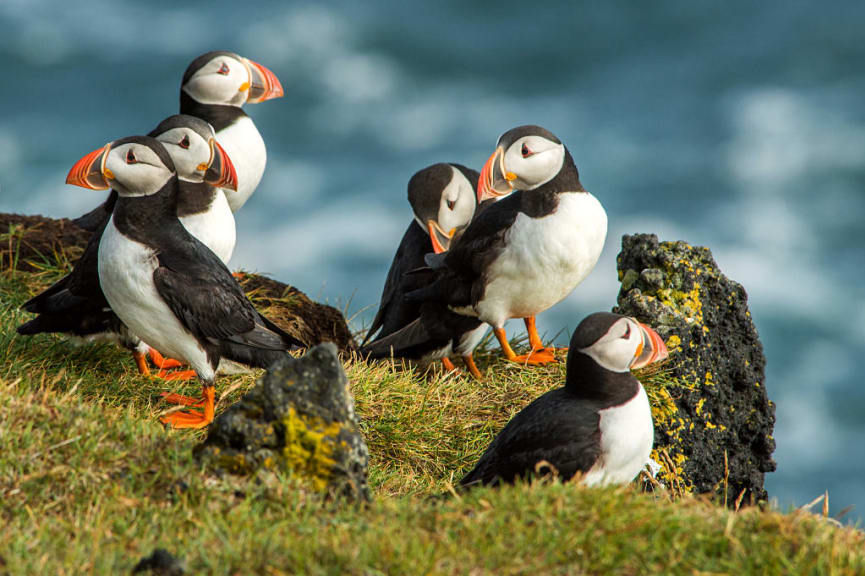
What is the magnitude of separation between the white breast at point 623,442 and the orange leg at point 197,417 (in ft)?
8.16

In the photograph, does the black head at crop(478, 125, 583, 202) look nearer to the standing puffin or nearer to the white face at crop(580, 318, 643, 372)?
the white face at crop(580, 318, 643, 372)

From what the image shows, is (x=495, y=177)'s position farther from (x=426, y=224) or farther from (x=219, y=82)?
(x=219, y=82)

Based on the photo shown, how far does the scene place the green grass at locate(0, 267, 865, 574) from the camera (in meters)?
3.41

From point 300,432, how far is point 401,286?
3.85 meters

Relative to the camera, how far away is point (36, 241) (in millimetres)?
9406

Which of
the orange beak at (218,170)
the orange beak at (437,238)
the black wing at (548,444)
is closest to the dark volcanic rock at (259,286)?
the orange beak at (437,238)

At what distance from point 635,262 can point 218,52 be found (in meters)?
4.19

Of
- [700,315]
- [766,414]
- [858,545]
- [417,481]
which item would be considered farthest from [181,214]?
[858,545]

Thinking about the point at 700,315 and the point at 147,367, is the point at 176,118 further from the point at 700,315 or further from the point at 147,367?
the point at 700,315

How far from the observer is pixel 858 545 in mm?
3910

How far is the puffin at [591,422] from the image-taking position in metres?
A: 4.68

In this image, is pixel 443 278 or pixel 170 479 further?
pixel 443 278

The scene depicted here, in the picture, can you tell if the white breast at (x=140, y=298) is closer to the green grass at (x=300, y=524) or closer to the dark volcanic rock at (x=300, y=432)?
the green grass at (x=300, y=524)

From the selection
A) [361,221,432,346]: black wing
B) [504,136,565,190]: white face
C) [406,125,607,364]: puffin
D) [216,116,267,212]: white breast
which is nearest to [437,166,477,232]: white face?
[361,221,432,346]: black wing
